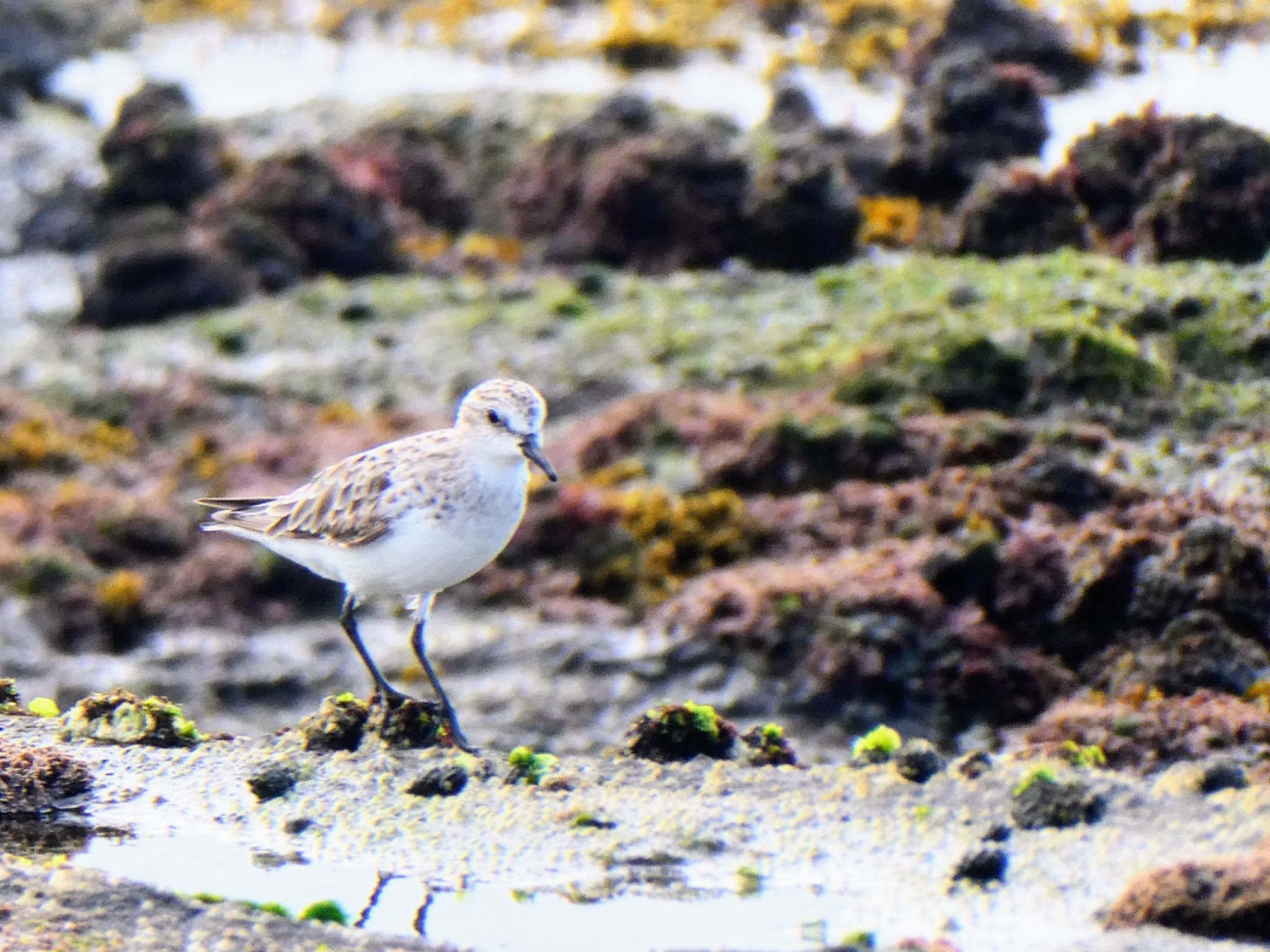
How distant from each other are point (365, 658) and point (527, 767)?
122 centimetres

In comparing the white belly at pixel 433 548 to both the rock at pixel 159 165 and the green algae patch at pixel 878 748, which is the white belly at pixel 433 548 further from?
the rock at pixel 159 165

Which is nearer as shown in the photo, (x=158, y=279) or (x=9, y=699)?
(x=9, y=699)

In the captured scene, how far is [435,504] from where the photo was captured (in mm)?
6930

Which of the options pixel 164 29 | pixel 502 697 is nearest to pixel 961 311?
pixel 502 697

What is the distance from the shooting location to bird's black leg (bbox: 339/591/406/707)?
6.99 metres

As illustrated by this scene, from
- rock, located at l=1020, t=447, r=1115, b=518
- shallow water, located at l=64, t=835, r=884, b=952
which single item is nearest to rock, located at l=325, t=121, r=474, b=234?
rock, located at l=1020, t=447, r=1115, b=518

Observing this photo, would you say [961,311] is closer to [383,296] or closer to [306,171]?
[383,296]

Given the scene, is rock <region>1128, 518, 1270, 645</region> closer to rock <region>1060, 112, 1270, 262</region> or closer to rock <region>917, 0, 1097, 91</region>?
rock <region>1060, 112, 1270, 262</region>

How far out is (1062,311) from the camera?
12000 mm

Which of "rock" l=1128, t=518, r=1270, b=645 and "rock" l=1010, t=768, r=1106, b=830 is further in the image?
"rock" l=1128, t=518, r=1270, b=645

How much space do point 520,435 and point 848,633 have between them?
3.39 metres

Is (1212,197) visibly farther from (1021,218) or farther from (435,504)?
(435,504)

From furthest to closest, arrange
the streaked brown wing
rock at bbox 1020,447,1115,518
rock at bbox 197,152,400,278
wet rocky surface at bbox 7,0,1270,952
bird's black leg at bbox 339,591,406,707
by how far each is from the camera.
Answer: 1. rock at bbox 197,152,400,278
2. rock at bbox 1020,447,1115,518
3. the streaked brown wing
4. bird's black leg at bbox 339,591,406,707
5. wet rocky surface at bbox 7,0,1270,952

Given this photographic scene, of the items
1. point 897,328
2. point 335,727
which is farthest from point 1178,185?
point 335,727
